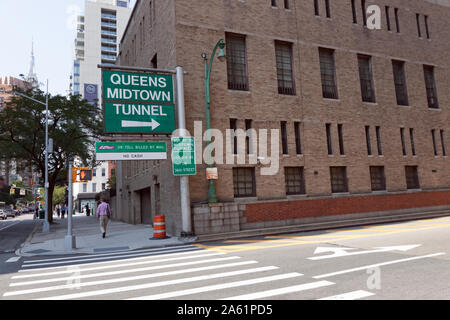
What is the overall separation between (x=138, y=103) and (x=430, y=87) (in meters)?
23.7

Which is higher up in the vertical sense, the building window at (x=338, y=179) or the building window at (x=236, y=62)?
the building window at (x=236, y=62)

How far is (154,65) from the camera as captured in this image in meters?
22.0

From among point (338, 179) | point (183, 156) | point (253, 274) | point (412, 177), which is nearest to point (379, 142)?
point (412, 177)

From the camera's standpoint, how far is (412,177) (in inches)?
917

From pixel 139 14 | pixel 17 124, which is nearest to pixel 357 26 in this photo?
pixel 139 14

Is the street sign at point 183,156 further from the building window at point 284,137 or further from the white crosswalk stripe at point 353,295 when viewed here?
the white crosswalk stripe at point 353,295

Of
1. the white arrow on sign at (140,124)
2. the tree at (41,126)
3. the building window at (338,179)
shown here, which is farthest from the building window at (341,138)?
the tree at (41,126)

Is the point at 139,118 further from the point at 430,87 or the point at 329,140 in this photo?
the point at 430,87

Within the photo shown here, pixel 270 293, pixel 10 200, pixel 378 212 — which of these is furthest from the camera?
pixel 10 200

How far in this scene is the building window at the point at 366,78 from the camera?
74.9 feet

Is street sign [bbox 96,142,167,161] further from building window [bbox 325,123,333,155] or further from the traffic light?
building window [bbox 325,123,333,155]

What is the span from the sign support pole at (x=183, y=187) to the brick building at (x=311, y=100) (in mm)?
529

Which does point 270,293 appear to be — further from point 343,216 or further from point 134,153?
point 343,216

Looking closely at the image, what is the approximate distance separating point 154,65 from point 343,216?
52.2 ft
